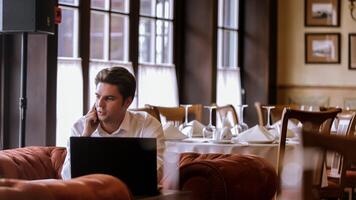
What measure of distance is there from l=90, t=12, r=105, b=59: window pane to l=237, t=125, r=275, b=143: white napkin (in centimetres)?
191

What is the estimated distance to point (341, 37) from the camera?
9156 mm

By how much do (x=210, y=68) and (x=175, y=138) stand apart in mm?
2773

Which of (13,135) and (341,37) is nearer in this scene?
(13,135)

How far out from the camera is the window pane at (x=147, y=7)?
24.5ft

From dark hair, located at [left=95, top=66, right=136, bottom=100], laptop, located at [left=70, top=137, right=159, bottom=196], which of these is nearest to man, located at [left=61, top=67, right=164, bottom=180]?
dark hair, located at [left=95, top=66, right=136, bottom=100]

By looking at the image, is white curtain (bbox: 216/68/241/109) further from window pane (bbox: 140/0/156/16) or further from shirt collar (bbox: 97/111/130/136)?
shirt collar (bbox: 97/111/130/136)

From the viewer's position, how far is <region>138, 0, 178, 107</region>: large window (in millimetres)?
7432

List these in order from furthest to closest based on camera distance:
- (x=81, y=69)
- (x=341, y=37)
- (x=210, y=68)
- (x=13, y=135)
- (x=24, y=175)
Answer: (x=341, y=37) → (x=210, y=68) → (x=81, y=69) → (x=13, y=135) → (x=24, y=175)

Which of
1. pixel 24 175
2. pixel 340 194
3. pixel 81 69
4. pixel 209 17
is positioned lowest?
pixel 340 194

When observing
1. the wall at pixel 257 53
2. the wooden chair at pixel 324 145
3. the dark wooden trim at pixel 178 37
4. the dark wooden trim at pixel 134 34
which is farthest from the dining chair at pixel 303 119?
the wall at pixel 257 53

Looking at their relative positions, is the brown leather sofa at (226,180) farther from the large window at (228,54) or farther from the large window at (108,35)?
the large window at (228,54)

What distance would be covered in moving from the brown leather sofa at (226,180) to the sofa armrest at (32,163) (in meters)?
0.77

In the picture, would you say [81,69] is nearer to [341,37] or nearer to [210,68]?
[210,68]

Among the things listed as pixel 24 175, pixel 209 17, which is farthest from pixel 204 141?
pixel 209 17
